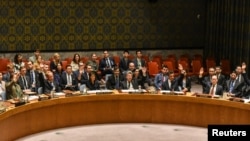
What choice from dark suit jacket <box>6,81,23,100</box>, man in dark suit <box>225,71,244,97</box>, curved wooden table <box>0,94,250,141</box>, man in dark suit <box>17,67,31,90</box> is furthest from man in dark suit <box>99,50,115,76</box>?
dark suit jacket <box>6,81,23,100</box>

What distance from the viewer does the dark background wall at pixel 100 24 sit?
51.0 feet

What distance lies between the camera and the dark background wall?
1553 cm

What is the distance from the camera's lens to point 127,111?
11367 mm

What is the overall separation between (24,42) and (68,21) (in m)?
1.61

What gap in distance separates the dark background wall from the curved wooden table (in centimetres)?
539

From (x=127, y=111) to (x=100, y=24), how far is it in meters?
5.85

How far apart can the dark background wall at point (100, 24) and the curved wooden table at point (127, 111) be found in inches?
212

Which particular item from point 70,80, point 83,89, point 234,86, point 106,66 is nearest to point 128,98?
point 83,89

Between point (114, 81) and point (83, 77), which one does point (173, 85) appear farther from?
point (83, 77)

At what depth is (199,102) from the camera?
425 inches

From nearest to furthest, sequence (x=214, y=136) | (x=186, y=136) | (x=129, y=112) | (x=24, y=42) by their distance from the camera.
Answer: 1. (x=214, y=136)
2. (x=186, y=136)
3. (x=129, y=112)
4. (x=24, y=42)

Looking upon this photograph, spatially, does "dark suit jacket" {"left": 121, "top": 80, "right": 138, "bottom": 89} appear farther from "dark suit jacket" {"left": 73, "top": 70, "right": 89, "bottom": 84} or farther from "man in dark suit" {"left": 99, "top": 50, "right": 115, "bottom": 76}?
"man in dark suit" {"left": 99, "top": 50, "right": 115, "bottom": 76}

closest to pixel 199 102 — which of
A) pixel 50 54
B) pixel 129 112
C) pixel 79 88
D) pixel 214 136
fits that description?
pixel 129 112

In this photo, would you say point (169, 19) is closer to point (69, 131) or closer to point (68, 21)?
point (68, 21)
